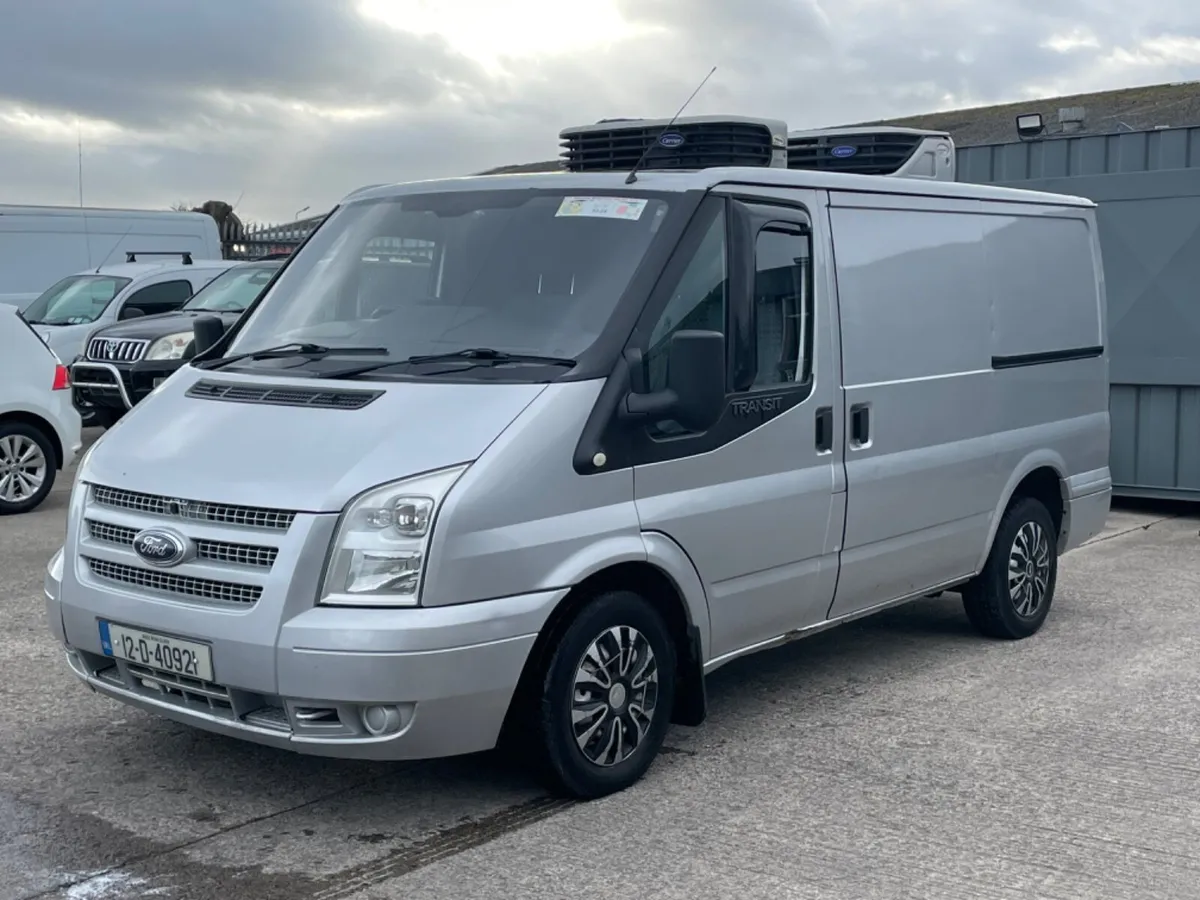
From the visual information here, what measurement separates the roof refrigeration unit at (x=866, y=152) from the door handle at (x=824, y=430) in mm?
2065

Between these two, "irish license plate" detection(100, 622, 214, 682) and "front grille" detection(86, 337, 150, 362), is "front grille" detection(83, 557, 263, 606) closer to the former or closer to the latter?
"irish license plate" detection(100, 622, 214, 682)

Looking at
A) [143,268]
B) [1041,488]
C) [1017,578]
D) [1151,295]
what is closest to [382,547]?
[1017,578]

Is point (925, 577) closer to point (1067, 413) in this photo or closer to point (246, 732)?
point (1067, 413)

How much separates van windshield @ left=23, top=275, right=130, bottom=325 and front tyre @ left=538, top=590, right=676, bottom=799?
13.0 m

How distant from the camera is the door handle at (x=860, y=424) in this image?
5.79 m

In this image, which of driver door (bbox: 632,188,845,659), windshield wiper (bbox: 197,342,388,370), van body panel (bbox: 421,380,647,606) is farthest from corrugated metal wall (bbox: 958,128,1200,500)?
windshield wiper (bbox: 197,342,388,370)

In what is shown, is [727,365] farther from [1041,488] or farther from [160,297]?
→ [160,297]

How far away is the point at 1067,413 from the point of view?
7.39 meters

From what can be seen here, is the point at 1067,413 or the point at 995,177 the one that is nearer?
the point at 1067,413

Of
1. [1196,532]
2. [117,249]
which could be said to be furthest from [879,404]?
[117,249]

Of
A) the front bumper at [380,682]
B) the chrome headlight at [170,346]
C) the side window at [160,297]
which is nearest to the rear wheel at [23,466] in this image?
the chrome headlight at [170,346]

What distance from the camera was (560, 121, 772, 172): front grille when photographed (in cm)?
596

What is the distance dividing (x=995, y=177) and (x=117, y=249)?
12.3m

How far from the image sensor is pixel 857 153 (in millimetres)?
7410
